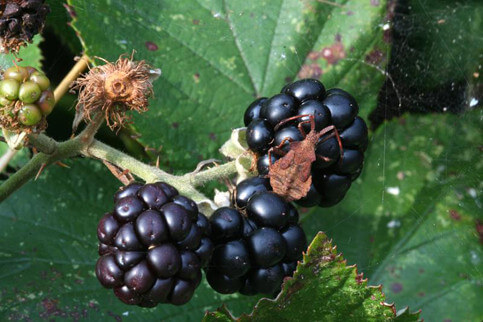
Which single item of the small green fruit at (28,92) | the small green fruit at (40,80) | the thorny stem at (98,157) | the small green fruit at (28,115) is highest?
the small green fruit at (40,80)

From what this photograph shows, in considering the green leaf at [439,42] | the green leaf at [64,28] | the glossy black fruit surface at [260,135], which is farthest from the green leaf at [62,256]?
the green leaf at [439,42]

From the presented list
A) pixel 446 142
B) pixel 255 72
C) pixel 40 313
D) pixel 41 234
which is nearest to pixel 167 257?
pixel 40 313

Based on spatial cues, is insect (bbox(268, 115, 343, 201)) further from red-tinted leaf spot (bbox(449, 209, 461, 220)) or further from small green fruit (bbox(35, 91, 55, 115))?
red-tinted leaf spot (bbox(449, 209, 461, 220))

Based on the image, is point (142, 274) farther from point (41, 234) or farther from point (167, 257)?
point (41, 234)

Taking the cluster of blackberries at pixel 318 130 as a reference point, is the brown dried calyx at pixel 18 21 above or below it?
below

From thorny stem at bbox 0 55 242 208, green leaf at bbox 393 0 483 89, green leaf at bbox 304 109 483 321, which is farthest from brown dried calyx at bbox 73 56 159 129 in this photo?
green leaf at bbox 393 0 483 89

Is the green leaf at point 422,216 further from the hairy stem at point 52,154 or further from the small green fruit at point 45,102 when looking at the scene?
the small green fruit at point 45,102
